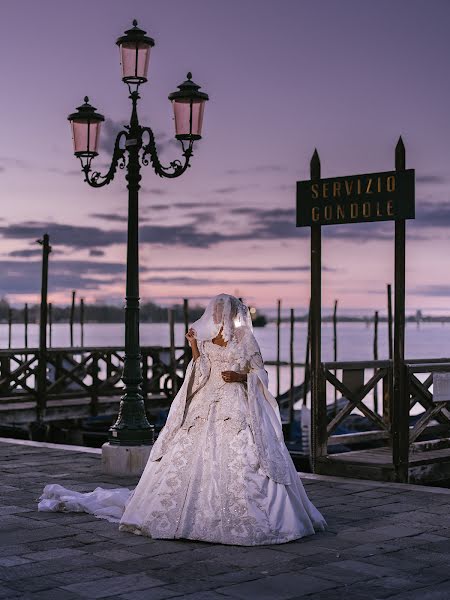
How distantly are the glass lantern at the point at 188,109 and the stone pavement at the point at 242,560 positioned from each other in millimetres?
3824

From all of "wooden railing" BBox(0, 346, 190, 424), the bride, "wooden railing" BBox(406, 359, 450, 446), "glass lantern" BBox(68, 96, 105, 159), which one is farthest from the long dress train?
"wooden railing" BBox(0, 346, 190, 424)

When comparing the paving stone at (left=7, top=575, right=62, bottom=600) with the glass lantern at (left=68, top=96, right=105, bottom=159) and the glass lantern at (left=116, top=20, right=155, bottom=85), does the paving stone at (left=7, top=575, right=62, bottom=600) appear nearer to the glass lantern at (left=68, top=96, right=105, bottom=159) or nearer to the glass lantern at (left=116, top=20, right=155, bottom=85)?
the glass lantern at (left=116, top=20, right=155, bottom=85)

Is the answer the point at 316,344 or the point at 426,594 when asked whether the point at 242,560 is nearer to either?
the point at 426,594

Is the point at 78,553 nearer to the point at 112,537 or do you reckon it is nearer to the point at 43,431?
the point at 112,537

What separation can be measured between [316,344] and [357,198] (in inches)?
55.7

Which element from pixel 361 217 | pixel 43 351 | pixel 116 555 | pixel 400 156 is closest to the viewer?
pixel 116 555

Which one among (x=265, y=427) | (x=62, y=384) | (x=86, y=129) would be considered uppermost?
(x=86, y=129)

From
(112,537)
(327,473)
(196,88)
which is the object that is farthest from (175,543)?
(196,88)

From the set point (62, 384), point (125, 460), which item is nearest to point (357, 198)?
point (125, 460)

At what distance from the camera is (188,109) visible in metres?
9.95

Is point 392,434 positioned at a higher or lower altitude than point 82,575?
higher

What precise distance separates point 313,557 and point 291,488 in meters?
0.66

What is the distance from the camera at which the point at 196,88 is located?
991 cm

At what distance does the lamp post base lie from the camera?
966 cm
